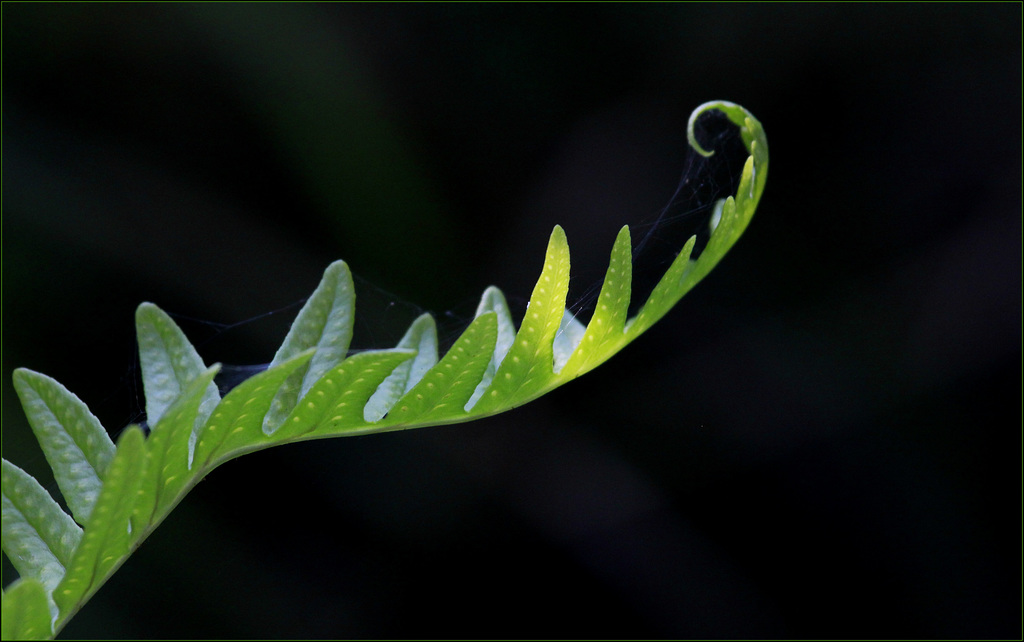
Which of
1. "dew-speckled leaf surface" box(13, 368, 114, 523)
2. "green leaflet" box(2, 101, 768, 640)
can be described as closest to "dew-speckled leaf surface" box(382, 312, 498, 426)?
"green leaflet" box(2, 101, 768, 640)

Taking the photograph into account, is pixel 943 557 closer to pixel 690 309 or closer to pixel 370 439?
pixel 690 309

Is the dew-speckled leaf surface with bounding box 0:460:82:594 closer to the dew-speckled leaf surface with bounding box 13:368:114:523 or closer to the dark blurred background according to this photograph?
the dew-speckled leaf surface with bounding box 13:368:114:523

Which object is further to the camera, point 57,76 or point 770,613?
point 770,613

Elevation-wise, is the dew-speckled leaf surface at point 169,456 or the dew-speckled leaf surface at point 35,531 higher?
the dew-speckled leaf surface at point 169,456

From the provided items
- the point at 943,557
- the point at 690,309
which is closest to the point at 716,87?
the point at 690,309

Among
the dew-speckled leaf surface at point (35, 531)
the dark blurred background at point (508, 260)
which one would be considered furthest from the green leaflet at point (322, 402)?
the dark blurred background at point (508, 260)

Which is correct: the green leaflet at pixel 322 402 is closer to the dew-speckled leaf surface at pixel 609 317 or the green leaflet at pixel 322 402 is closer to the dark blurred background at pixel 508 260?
the dew-speckled leaf surface at pixel 609 317
